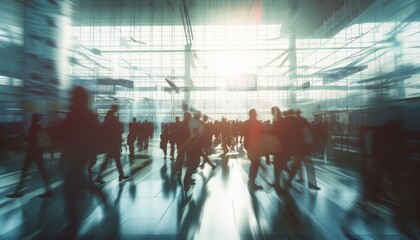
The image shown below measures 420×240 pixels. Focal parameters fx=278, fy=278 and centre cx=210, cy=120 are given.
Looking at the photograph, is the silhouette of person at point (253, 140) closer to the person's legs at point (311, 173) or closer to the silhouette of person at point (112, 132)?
the person's legs at point (311, 173)

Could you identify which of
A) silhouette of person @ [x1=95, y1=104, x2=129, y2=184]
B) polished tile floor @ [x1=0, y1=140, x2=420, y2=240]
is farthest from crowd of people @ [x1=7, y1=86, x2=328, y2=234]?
polished tile floor @ [x1=0, y1=140, x2=420, y2=240]

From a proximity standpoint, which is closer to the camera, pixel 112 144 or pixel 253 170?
pixel 253 170

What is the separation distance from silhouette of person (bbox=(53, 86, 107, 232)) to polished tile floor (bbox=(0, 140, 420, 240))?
1.49 feet

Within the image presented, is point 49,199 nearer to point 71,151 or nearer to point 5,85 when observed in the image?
point 71,151

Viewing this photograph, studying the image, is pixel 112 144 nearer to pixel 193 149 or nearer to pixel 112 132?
pixel 112 132

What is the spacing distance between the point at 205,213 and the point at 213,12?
24.4 meters

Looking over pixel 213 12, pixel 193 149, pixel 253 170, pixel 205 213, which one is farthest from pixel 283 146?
pixel 213 12

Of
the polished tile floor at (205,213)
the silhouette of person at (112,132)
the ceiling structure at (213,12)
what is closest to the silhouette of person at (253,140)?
the polished tile floor at (205,213)

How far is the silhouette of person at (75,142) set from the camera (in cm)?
355

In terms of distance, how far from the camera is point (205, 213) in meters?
4.44

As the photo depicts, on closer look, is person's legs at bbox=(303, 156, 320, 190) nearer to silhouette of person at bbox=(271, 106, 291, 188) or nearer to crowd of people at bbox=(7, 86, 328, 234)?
crowd of people at bbox=(7, 86, 328, 234)

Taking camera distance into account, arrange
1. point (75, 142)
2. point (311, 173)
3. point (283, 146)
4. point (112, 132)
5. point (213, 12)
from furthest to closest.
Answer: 1. point (213, 12)
2. point (112, 132)
3. point (311, 173)
4. point (283, 146)
5. point (75, 142)

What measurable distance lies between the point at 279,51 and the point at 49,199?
88.6ft

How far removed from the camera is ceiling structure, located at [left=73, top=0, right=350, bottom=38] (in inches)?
899
